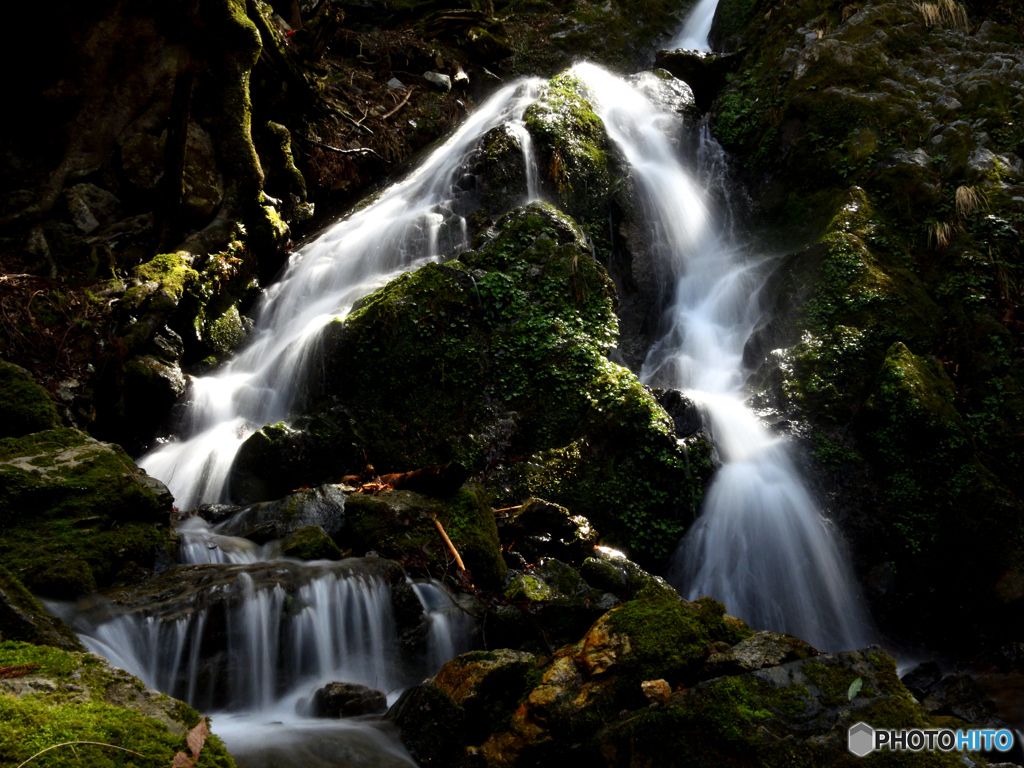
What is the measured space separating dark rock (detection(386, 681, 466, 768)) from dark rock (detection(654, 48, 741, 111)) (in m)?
15.1

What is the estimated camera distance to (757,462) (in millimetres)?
8109

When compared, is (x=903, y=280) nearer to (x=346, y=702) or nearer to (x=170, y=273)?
(x=346, y=702)

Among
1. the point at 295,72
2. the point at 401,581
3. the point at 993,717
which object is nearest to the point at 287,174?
the point at 295,72

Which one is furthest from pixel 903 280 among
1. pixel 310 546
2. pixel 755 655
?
pixel 310 546

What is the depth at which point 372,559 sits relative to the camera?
5.37 m

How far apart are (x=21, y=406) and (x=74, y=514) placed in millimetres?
1623

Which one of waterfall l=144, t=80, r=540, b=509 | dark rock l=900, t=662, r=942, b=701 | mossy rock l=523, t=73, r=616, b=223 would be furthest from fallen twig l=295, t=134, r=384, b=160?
dark rock l=900, t=662, r=942, b=701

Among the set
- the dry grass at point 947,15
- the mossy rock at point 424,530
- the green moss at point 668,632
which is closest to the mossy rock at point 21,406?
the mossy rock at point 424,530

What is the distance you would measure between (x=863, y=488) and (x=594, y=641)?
220 inches

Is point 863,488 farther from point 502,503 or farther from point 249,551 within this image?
point 249,551

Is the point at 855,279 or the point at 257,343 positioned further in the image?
the point at 257,343

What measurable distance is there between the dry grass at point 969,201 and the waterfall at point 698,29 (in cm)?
1126

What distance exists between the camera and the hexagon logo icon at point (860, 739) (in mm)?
2658

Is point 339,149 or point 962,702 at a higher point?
point 339,149
